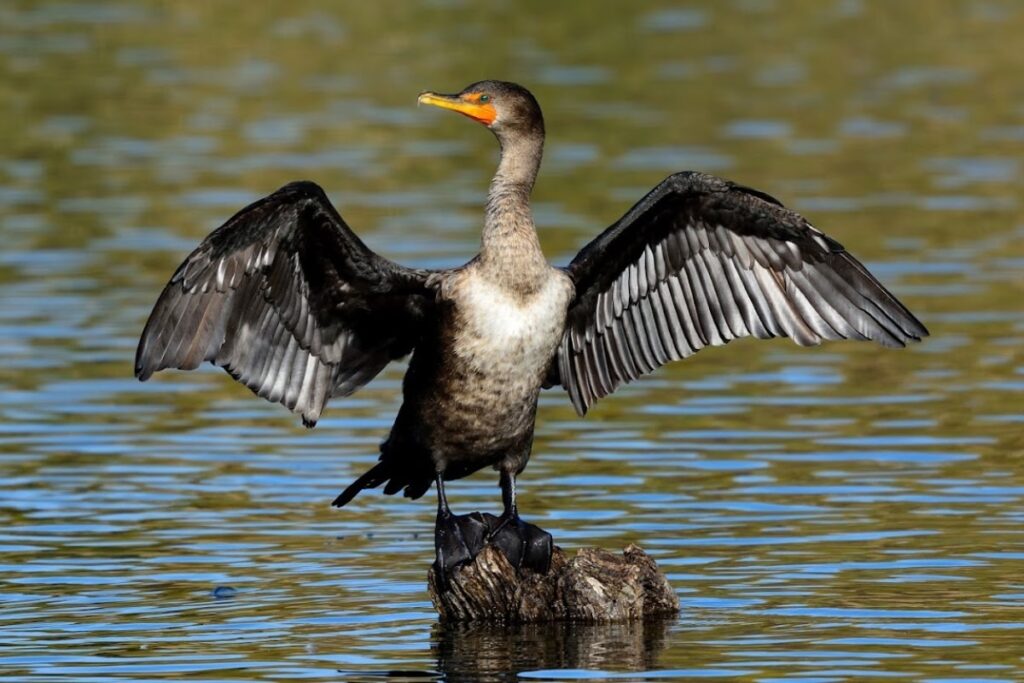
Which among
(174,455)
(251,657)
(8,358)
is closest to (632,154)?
(8,358)

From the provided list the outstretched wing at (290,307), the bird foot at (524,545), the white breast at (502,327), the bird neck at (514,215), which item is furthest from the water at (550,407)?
the bird neck at (514,215)

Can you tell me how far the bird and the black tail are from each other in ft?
0.05

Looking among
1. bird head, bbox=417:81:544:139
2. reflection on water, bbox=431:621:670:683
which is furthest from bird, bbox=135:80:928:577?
reflection on water, bbox=431:621:670:683

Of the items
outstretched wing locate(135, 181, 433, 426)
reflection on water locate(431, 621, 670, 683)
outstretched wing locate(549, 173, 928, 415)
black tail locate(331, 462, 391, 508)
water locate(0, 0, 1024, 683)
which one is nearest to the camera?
reflection on water locate(431, 621, 670, 683)

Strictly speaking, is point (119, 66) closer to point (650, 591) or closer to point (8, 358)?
point (8, 358)

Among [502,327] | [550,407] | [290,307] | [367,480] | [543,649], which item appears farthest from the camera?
[550,407]

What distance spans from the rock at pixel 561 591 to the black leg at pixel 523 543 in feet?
0.13

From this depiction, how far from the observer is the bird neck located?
33.1 feet

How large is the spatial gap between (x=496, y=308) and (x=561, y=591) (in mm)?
1273

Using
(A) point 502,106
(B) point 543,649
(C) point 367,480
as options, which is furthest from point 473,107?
(B) point 543,649

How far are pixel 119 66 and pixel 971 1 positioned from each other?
12704 mm

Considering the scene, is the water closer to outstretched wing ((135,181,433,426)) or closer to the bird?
the bird

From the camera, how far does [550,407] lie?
49.7 ft

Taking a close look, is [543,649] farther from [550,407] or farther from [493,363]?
[550,407]
